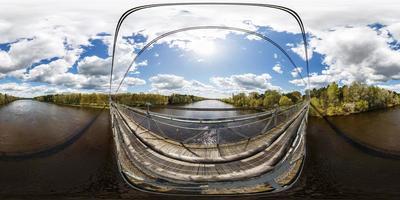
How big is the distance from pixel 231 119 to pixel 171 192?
0.72m

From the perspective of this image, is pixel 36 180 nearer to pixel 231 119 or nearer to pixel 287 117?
pixel 231 119

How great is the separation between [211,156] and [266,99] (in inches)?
26.4

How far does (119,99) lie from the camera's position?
2.61m

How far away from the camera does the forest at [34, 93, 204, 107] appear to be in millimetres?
2523

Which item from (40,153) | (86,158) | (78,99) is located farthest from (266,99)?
(40,153)

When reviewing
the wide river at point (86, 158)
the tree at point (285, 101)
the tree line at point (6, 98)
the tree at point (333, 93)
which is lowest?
the wide river at point (86, 158)

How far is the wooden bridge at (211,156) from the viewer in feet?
7.84

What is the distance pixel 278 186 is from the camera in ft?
8.33

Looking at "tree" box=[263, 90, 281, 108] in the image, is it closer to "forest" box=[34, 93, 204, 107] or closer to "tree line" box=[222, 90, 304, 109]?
"tree line" box=[222, 90, 304, 109]

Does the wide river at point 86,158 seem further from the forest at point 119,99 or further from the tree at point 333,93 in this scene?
the tree at point 333,93

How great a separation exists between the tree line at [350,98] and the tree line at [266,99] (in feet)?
0.55

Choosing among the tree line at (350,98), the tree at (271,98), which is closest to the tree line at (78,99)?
the tree at (271,98)

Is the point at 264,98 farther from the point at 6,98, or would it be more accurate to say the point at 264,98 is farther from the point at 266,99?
the point at 6,98

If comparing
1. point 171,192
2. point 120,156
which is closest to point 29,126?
point 120,156
